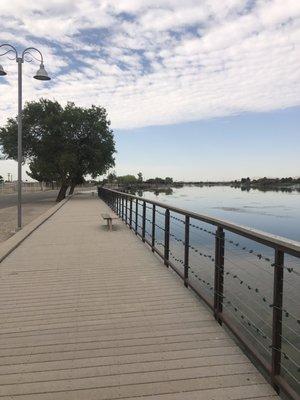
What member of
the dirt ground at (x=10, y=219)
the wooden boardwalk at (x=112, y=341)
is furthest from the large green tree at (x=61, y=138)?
the wooden boardwalk at (x=112, y=341)

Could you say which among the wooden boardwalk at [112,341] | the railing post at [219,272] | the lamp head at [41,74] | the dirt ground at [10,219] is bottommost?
the dirt ground at [10,219]

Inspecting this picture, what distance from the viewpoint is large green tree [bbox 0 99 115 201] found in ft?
114

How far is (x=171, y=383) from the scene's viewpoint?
10.4ft

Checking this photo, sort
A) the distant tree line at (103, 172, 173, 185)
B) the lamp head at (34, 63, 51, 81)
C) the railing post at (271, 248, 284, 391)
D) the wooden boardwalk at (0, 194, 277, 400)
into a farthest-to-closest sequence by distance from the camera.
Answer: the distant tree line at (103, 172, 173, 185), the lamp head at (34, 63, 51, 81), the wooden boardwalk at (0, 194, 277, 400), the railing post at (271, 248, 284, 391)

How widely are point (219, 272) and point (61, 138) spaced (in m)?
32.2

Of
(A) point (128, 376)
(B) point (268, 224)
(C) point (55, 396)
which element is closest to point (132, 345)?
(A) point (128, 376)

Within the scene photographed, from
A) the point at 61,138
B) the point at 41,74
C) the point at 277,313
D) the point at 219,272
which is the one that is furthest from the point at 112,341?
the point at 61,138

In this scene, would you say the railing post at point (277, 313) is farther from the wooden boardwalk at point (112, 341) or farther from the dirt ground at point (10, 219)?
the dirt ground at point (10, 219)

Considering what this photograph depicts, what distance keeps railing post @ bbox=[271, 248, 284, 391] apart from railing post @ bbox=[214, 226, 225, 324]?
4.33 ft

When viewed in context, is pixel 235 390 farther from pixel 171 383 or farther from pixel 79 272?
pixel 79 272

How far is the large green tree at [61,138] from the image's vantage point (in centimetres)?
3488

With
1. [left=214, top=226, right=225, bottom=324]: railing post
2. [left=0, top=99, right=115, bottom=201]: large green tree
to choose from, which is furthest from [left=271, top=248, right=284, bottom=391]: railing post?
[left=0, top=99, right=115, bottom=201]: large green tree

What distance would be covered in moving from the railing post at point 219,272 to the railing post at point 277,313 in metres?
1.32

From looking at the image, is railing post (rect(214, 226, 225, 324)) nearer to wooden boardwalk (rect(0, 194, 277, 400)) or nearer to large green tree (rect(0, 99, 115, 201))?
wooden boardwalk (rect(0, 194, 277, 400))
